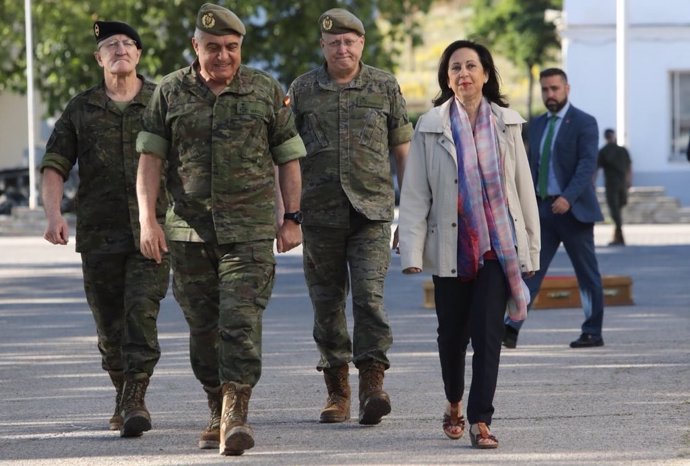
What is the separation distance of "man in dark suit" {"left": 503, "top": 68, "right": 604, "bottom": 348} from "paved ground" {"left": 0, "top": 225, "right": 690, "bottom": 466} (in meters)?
0.32

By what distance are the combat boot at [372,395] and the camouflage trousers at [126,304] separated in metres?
1.00

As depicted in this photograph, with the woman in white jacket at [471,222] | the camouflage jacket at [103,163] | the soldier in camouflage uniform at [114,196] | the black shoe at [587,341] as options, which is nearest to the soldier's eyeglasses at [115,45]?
the soldier in camouflage uniform at [114,196]

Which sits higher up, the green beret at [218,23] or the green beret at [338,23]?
the green beret at [338,23]

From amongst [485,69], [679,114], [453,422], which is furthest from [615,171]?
[453,422]

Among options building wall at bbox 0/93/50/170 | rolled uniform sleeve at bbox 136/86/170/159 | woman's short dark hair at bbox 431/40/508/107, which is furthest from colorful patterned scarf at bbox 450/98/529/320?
building wall at bbox 0/93/50/170

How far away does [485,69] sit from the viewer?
8.19 meters

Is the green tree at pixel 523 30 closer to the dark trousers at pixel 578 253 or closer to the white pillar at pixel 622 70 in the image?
the white pillar at pixel 622 70

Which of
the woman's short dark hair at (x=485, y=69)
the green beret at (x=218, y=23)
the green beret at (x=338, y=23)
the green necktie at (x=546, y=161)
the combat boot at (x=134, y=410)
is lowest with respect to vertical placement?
the combat boot at (x=134, y=410)

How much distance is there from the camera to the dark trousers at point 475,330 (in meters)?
7.94

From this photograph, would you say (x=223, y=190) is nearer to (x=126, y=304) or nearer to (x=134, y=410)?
(x=126, y=304)

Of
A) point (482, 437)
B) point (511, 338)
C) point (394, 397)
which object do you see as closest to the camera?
point (482, 437)

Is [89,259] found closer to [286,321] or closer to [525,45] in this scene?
[286,321]

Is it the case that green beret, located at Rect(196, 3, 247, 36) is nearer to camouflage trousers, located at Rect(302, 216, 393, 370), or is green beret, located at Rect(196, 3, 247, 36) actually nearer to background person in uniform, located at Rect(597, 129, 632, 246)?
camouflage trousers, located at Rect(302, 216, 393, 370)

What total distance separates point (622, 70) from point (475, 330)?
76.5 ft
